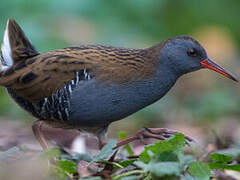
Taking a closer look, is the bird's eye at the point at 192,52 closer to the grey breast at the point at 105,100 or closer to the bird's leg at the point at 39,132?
the grey breast at the point at 105,100

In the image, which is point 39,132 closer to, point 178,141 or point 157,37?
point 178,141

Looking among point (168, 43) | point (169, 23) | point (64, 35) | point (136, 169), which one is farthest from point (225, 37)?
point (136, 169)

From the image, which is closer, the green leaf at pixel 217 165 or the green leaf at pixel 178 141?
the green leaf at pixel 178 141

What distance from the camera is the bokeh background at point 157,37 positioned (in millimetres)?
6797

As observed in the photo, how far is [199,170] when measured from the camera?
3016 millimetres

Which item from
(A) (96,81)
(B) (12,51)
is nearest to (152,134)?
(A) (96,81)

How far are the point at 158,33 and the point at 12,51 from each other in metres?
5.80

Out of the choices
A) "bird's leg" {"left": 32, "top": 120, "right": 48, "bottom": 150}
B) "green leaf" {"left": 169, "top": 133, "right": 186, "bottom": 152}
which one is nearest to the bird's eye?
"bird's leg" {"left": 32, "top": 120, "right": 48, "bottom": 150}

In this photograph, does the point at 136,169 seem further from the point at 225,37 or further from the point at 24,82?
the point at 225,37

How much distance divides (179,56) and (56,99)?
1066 mm

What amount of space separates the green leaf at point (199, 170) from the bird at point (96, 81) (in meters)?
0.96

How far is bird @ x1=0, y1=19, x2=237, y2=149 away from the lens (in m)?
4.19

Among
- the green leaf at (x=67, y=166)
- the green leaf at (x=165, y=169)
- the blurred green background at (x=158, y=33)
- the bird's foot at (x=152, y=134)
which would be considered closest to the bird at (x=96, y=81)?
the bird's foot at (x=152, y=134)

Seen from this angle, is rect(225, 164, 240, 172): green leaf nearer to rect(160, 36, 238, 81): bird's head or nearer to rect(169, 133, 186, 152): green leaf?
rect(169, 133, 186, 152): green leaf
